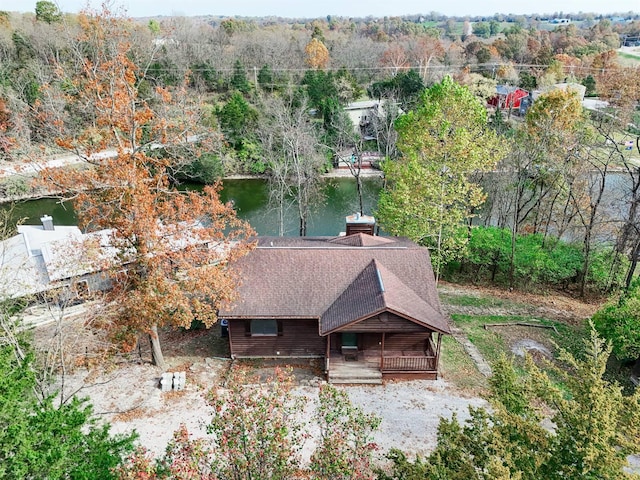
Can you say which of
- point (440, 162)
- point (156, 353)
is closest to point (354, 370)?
point (156, 353)

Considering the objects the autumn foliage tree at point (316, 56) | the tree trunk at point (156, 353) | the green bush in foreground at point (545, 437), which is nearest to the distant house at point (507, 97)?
the autumn foliage tree at point (316, 56)

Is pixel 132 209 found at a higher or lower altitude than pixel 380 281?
higher

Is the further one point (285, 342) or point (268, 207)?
point (268, 207)

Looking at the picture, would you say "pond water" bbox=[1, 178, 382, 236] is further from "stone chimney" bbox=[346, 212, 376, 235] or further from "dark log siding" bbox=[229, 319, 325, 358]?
"dark log siding" bbox=[229, 319, 325, 358]

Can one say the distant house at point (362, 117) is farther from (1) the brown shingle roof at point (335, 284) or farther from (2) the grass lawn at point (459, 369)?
(2) the grass lawn at point (459, 369)

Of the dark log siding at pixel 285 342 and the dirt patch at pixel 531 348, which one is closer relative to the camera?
the dark log siding at pixel 285 342

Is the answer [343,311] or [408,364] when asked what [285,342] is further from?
[408,364]

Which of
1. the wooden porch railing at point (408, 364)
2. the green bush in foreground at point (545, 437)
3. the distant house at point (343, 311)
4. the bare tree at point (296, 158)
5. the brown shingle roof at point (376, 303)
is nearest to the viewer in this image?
the green bush in foreground at point (545, 437)
